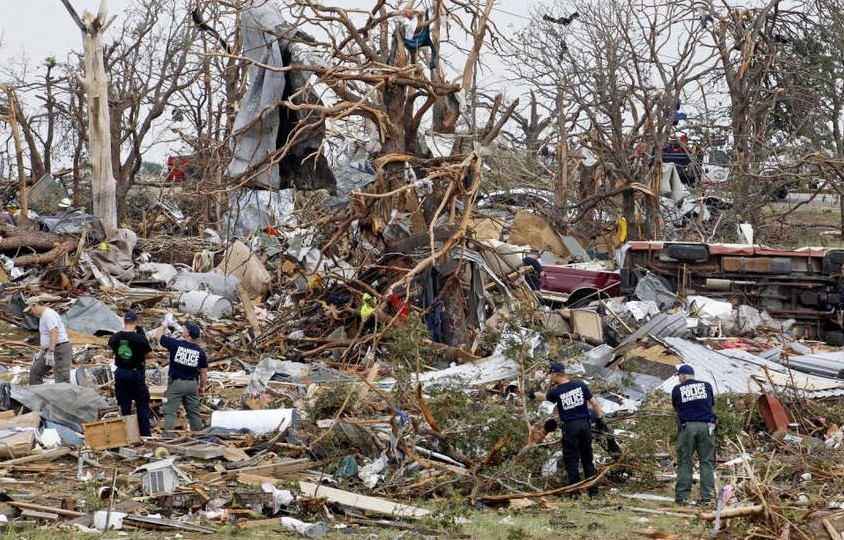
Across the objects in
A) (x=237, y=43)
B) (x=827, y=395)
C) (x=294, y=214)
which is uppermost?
(x=237, y=43)

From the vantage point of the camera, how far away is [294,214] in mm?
26203

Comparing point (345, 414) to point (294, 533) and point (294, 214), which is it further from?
point (294, 214)

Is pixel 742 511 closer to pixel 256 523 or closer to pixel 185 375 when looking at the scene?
pixel 256 523

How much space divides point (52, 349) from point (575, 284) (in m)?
10.2

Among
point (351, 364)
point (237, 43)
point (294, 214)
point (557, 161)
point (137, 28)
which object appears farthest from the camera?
point (137, 28)

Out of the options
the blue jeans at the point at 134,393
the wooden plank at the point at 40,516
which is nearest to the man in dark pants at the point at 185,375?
the blue jeans at the point at 134,393

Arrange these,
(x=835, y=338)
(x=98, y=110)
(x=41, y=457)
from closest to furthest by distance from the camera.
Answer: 1. (x=41, y=457)
2. (x=835, y=338)
3. (x=98, y=110)

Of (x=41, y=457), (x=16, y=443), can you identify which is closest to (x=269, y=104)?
(x=16, y=443)

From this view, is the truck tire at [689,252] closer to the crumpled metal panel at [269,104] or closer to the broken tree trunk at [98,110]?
the crumpled metal panel at [269,104]

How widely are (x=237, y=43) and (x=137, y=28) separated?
17.1m

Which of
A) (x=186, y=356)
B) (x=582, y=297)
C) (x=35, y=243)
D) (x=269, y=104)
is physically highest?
(x=269, y=104)

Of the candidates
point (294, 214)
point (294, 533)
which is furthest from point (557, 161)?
point (294, 533)

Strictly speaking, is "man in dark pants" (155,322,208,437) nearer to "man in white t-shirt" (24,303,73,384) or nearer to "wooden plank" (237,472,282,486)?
"wooden plank" (237,472,282,486)

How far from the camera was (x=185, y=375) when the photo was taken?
38.0ft
